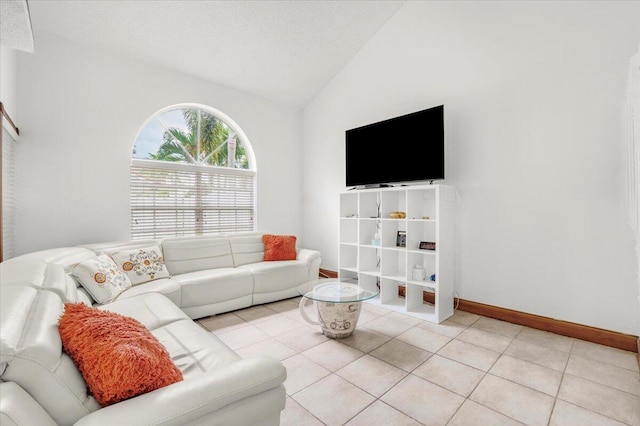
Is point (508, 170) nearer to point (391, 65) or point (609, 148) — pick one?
point (609, 148)

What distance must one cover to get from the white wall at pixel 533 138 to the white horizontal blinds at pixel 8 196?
353 centimetres

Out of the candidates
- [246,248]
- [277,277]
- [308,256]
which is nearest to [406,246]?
[308,256]

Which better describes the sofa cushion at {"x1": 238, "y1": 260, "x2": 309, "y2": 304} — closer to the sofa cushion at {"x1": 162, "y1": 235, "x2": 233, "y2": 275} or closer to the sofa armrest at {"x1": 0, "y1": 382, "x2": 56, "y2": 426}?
the sofa cushion at {"x1": 162, "y1": 235, "x2": 233, "y2": 275}


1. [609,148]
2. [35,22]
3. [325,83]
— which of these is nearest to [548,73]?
[609,148]

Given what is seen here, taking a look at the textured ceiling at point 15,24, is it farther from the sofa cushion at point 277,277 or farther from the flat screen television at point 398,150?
the flat screen television at point 398,150

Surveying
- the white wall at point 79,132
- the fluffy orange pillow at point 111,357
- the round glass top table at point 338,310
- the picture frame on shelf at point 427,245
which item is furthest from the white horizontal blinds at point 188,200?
the fluffy orange pillow at point 111,357

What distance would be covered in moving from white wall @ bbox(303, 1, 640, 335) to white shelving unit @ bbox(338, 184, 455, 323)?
31 centimetres

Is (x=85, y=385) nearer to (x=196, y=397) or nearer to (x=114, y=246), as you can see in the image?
(x=196, y=397)

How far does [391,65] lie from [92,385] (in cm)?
416

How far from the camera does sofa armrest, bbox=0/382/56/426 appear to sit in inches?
25.1

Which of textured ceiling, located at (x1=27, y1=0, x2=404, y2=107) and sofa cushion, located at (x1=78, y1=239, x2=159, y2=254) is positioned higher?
textured ceiling, located at (x1=27, y1=0, x2=404, y2=107)

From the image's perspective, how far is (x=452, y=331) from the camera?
2721 mm

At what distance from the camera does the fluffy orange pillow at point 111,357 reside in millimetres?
920

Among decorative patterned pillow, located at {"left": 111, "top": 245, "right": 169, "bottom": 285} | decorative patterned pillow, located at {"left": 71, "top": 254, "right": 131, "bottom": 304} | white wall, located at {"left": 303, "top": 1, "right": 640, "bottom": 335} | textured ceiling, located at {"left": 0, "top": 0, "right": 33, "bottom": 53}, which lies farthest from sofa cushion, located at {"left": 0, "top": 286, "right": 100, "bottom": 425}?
white wall, located at {"left": 303, "top": 1, "right": 640, "bottom": 335}
